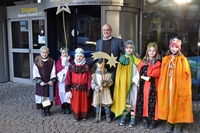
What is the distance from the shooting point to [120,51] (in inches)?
180

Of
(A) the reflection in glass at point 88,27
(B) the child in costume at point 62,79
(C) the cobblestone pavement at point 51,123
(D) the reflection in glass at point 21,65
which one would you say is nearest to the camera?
(C) the cobblestone pavement at point 51,123

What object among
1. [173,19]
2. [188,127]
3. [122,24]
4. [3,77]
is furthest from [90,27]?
[3,77]

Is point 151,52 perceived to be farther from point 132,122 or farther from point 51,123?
point 51,123

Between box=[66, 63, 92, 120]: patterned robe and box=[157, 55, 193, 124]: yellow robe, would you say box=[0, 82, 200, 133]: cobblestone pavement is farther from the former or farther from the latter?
box=[157, 55, 193, 124]: yellow robe

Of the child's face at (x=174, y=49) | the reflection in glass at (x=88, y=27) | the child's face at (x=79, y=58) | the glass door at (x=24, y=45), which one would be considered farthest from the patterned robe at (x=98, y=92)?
the glass door at (x=24, y=45)

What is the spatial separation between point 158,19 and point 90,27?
164 centimetres

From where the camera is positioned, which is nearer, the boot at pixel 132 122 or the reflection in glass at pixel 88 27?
the boot at pixel 132 122

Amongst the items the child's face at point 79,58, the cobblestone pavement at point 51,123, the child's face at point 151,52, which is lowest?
the cobblestone pavement at point 51,123

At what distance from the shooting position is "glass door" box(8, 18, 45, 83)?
730 cm

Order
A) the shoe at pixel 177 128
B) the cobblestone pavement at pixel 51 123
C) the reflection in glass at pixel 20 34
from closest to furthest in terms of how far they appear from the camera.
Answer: the shoe at pixel 177 128
the cobblestone pavement at pixel 51 123
the reflection in glass at pixel 20 34

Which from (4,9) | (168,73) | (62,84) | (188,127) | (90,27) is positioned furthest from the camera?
(4,9)

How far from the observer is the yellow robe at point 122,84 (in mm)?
4227

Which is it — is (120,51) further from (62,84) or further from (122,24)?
(62,84)

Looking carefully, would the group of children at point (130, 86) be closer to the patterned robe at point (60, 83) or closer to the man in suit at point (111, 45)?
the patterned robe at point (60, 83)
